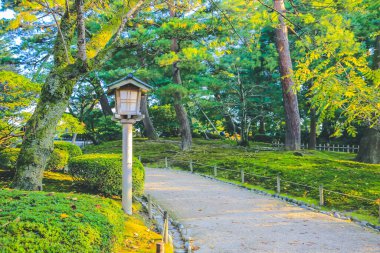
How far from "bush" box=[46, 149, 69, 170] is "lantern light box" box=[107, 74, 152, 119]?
19.8 feet

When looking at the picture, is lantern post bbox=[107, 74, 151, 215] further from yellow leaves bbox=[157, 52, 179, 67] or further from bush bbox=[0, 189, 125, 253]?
yellow leaves bbox=[157, 52, 179, 67]

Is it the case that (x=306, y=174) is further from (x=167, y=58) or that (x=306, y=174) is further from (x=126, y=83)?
(x=126, y=83)

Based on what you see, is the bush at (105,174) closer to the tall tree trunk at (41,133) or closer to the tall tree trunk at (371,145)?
the tall tree trunk at (41,133)

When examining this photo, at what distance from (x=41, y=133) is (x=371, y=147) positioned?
13.8m

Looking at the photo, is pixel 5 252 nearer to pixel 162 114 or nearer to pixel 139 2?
pixel 139 2

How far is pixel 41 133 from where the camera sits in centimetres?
591

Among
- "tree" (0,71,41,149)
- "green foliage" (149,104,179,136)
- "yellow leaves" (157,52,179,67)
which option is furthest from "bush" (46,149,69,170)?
"green foliage" (149,104,179,136)

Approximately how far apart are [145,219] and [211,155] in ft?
37.0

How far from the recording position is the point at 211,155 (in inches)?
707

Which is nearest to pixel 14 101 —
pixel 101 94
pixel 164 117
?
pixel 101 94

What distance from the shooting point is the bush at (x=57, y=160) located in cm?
1162


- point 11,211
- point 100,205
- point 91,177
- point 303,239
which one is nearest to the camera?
point 11,211

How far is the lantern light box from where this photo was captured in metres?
6.68

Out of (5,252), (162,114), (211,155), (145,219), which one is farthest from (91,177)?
(162,114)
